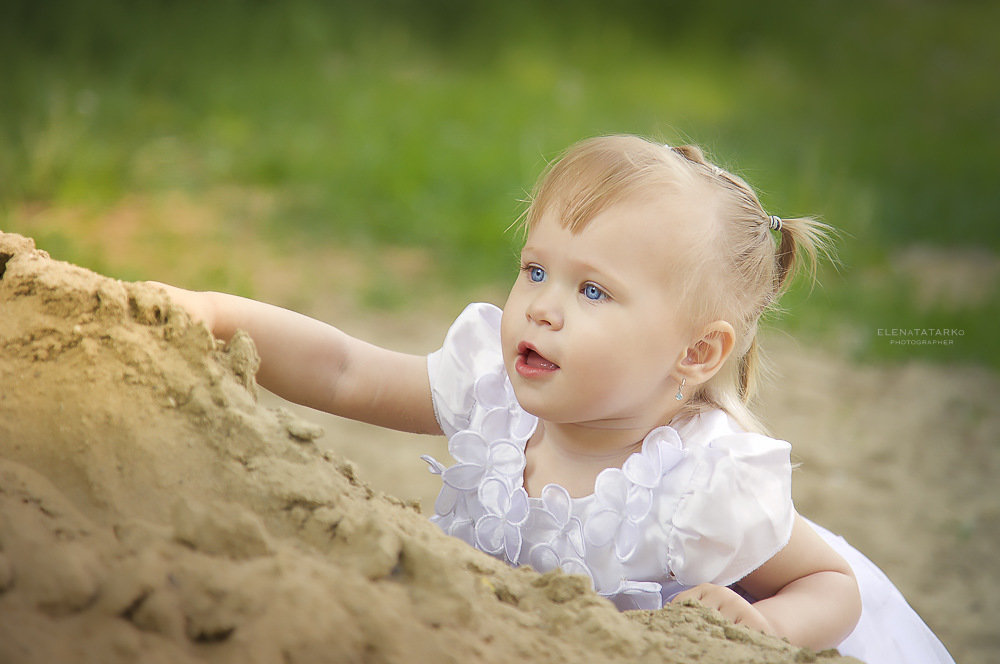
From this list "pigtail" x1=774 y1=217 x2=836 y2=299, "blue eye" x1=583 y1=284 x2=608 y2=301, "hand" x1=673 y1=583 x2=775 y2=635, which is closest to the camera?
"hand" x1=673 y1=583 x2=775 y2=635

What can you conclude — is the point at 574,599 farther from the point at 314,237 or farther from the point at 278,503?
the point at 314,237

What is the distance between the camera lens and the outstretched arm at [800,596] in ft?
5.25

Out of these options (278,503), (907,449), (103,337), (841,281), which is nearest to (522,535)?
(278,503)

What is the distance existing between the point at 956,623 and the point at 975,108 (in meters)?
6.63

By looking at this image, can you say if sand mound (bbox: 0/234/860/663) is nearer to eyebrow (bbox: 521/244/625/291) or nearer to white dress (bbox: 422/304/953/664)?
white dress (bbox: 422/304/953/664)

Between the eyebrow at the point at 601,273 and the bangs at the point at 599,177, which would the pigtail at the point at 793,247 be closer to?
the bangs at the point at 599,177

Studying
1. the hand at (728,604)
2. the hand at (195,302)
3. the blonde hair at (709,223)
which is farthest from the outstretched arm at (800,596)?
the hand at (195,302)

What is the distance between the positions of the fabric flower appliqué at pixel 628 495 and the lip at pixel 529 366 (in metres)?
0.20

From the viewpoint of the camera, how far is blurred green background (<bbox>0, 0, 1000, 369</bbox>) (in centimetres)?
472

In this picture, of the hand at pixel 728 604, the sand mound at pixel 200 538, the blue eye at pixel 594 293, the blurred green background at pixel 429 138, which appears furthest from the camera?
the blurred green background at pixel 429 138

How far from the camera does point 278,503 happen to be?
1.20m

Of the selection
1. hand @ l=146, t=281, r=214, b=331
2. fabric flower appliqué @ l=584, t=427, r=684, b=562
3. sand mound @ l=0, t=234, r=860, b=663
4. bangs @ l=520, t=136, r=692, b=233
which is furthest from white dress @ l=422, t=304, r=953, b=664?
hand @ l=146, t=281, r=214, b=331

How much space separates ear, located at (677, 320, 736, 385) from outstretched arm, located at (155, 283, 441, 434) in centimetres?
49

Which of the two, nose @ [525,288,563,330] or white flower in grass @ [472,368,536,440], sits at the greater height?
nose @ [525,288,563,330]
